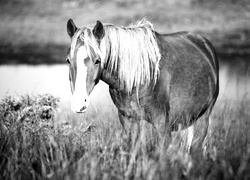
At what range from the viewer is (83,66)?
9.07 feet

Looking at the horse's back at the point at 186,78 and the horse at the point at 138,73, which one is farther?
the horse's back at the point at 186,78

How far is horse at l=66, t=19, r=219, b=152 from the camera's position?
9.27ft

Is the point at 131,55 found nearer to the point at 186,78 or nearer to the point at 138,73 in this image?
the point at 138,73

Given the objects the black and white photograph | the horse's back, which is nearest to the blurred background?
the horse's back

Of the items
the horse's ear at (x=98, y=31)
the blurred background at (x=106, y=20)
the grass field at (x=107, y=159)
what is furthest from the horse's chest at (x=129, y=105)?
the blurred background at (x=106, y=20)

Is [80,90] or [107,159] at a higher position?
[80,90]

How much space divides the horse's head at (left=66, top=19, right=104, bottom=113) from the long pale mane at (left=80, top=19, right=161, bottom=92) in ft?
0.46

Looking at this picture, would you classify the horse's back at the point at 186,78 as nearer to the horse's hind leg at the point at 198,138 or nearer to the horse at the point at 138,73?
the horse at the point at 138,73

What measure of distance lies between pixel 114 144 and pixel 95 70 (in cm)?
62

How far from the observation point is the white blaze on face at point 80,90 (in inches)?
107

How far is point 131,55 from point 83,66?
597 mm

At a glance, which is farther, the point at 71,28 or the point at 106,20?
the point at 106,20

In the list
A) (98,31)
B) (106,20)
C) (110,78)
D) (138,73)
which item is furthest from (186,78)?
(106,20)

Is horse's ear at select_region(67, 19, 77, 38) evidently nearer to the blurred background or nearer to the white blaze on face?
the white blaze on face
